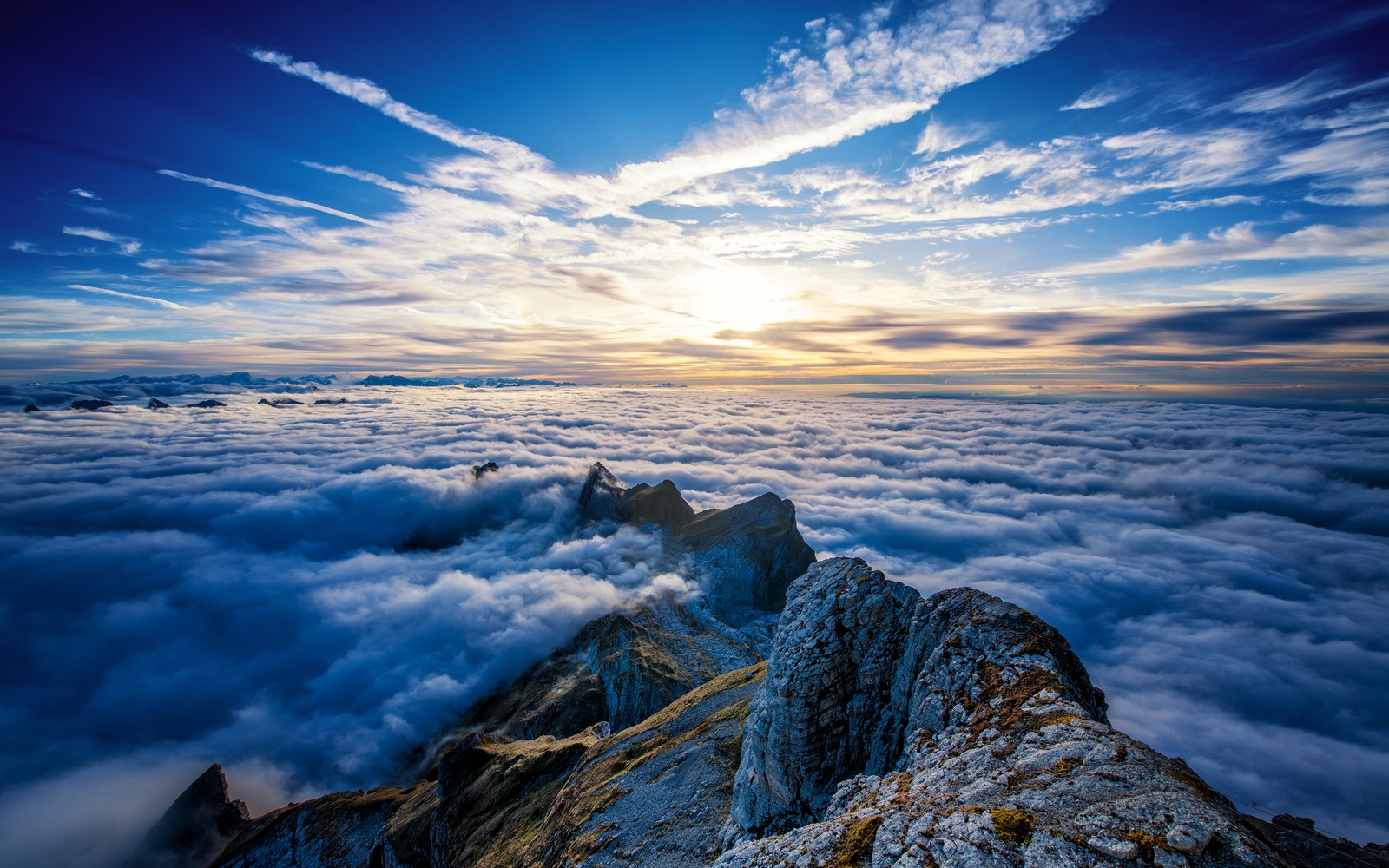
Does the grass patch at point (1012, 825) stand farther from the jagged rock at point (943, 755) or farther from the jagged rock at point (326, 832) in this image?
the jagged rock at point (326, 832)

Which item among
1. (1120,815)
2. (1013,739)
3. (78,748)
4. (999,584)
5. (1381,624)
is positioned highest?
(1120,815)

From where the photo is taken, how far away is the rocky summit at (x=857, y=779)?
10203 mm

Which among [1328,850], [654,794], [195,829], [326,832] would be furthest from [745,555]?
[195,829]

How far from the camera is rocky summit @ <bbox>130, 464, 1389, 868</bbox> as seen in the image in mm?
10203

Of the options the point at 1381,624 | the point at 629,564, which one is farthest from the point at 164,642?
the point at 1381,624

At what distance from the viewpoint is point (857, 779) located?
1997cm

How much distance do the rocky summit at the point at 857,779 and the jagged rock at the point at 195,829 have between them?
2929 centimetres

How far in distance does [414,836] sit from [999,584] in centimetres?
20192

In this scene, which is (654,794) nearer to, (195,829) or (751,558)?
(751,558)

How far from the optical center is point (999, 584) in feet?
617

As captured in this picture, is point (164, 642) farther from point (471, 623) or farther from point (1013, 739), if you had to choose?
point (1013, 739)

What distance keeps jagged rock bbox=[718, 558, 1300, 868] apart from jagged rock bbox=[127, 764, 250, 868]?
129m

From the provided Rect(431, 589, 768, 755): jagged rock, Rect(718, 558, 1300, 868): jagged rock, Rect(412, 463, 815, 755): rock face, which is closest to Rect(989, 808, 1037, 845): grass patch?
Rect(718, 558, 1300, 868): jagged rock

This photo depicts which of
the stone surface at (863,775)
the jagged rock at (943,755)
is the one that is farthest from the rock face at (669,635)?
the jagged rock at (943,755)
